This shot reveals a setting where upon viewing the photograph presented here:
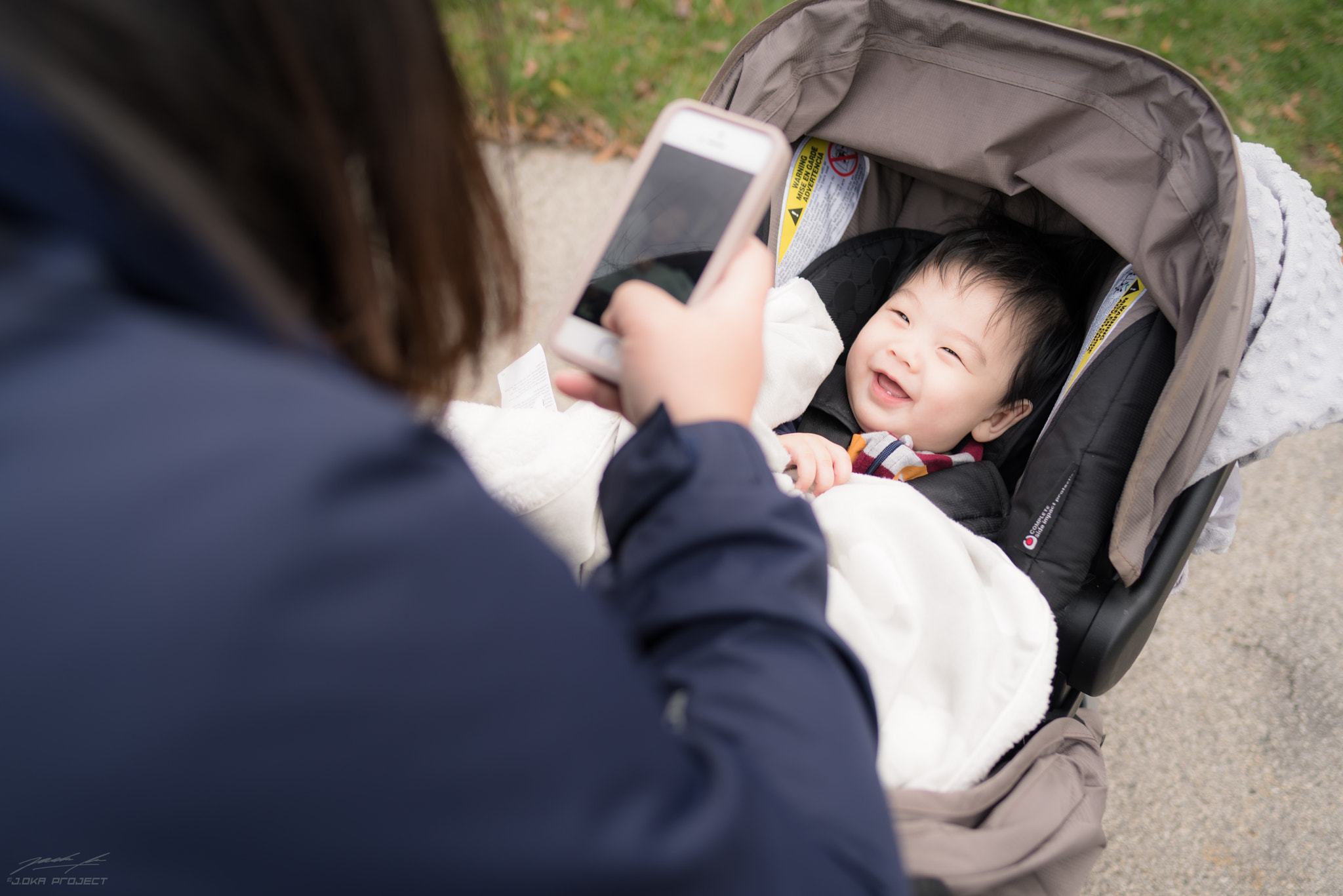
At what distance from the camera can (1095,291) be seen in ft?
5.40

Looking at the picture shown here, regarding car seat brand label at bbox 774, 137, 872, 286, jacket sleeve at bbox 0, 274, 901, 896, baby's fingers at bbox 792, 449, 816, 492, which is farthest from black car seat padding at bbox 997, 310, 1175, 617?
jacket sleeve at bbox 0, 274, 901, 896

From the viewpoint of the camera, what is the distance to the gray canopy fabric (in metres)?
1.15

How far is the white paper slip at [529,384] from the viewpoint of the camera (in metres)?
1.48

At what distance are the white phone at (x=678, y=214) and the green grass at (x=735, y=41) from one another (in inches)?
73.3

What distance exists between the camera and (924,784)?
1016 millimetres

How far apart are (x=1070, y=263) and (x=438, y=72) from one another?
61.7 inches

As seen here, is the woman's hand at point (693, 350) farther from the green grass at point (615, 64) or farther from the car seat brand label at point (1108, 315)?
the green grass at point (615, 64)

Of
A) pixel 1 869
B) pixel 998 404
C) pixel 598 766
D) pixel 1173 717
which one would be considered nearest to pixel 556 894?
pixel 598 766

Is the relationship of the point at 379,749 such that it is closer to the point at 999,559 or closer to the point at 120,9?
the point at 120,9

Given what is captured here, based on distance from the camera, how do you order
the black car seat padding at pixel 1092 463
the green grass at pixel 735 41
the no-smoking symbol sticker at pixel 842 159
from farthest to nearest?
the green grass at pixel 735 41
the no-smoking symbol sticker at pixel 842 159
the black car seat padding at pixel 1092 463

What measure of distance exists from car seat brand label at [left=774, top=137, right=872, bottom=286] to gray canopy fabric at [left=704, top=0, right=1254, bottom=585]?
5.0 inches

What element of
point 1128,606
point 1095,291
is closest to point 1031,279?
point 1095,291

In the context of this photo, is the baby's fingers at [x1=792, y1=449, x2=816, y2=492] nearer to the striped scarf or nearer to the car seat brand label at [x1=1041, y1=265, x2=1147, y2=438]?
the striped scarf

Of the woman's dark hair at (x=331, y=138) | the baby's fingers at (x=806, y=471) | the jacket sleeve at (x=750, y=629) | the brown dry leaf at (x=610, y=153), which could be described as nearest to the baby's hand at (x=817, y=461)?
the baby's fingers at (x=806, y=471)
